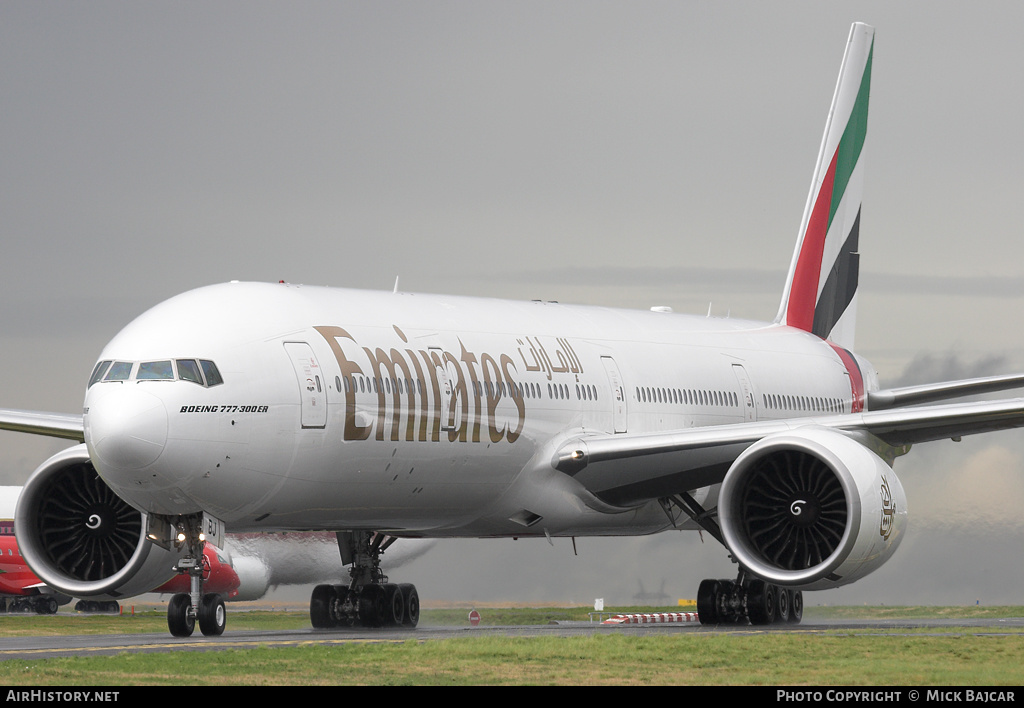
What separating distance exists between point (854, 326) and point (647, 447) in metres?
13.3

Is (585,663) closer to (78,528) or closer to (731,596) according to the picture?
(78,528)

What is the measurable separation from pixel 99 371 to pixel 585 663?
6496 millimetres

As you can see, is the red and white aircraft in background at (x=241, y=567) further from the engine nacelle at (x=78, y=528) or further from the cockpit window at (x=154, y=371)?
the cockpit window at (x=154, y=371)

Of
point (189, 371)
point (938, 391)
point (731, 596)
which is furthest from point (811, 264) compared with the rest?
point (189, 371)

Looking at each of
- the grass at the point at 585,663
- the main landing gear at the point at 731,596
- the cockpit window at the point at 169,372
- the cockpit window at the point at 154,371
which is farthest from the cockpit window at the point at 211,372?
the main landing gear at the point at 731,596

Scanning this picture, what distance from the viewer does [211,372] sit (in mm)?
18781

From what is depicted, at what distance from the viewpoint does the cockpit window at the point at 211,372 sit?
18719 mm

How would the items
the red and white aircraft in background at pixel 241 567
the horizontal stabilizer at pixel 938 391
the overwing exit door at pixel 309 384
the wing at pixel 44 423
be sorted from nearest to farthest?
the overwing exit door at pixel 309 384 < the wing at pixel 44 423 < the horizontal stabilizer at pixel 938 391 < the red and white aircraft in background at pixel 241 567

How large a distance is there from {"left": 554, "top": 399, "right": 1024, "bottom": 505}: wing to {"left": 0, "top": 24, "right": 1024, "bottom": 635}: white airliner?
4 centimetres

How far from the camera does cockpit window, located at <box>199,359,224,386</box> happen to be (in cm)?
1872

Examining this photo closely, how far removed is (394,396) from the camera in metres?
20.6

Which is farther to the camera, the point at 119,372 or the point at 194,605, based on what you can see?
the point at 194,605

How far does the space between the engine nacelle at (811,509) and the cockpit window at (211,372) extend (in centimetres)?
654
